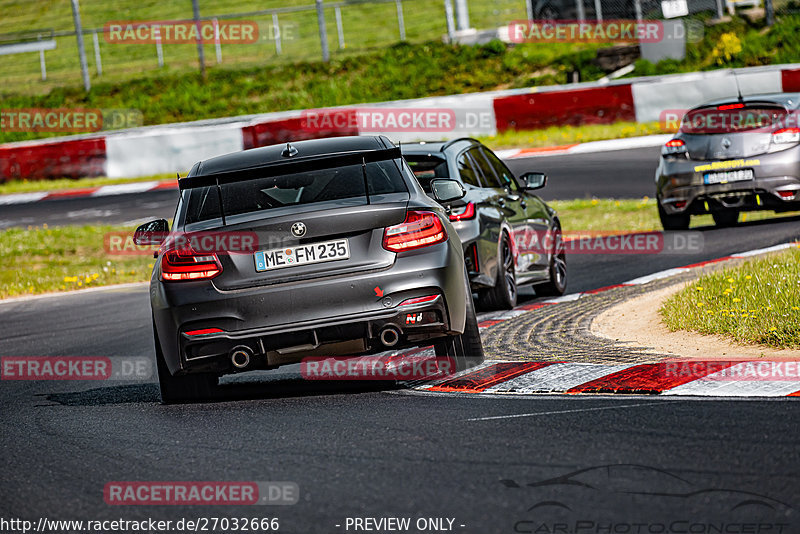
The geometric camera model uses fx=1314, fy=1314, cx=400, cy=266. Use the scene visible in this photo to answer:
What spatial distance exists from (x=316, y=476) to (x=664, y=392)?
7.20 ft

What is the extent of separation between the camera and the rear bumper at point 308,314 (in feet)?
23.5

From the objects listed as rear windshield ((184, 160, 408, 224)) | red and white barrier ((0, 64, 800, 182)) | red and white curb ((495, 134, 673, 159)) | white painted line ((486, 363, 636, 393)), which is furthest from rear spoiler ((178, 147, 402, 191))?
red and white barrier ((0, 64, 800, 182))

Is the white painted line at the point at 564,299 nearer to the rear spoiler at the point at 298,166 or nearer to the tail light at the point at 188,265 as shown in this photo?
the rear spoiler at the point at 298,166

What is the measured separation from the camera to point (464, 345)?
308 inches

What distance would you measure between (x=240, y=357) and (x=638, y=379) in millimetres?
2197

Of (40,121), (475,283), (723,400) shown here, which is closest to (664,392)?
(723,400)

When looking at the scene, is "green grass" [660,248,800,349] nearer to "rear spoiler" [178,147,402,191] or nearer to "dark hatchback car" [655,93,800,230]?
"rear spoiler" [178,147,402,191]

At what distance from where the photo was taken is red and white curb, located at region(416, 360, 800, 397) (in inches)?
268

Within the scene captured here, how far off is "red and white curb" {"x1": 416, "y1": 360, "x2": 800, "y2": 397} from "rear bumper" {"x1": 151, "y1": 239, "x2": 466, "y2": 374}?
557mm

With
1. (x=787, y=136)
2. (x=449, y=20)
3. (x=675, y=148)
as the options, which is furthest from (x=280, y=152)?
(x=449, y=20)

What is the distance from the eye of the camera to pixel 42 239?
2075cm

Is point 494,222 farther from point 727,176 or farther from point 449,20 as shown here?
point 449,20

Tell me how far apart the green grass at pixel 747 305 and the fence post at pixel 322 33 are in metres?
23.0

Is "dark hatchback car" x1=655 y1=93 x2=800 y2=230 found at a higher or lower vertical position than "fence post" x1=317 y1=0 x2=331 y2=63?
lower
